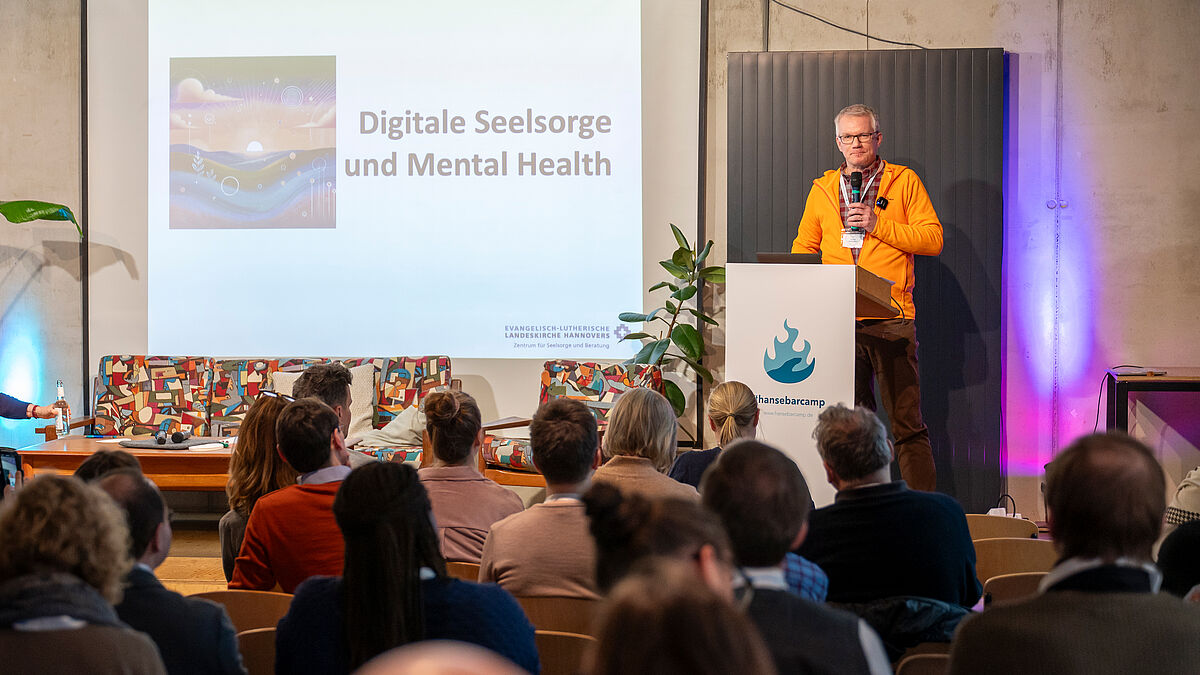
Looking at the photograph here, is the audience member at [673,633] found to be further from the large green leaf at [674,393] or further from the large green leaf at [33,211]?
the large green leaf at [33,211]

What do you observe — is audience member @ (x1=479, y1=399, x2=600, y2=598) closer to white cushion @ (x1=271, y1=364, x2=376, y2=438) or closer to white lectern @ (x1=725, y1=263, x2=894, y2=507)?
white lectern @ (x1=725, y1=263, x2=894, y2=507)

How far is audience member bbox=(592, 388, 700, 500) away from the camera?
9.49 feet

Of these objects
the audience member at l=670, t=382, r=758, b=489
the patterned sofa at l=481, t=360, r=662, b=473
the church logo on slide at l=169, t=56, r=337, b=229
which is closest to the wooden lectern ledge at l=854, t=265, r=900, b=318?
the audience member at l=670, t=382, r=758, b=489

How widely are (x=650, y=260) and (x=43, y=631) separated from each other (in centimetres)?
497

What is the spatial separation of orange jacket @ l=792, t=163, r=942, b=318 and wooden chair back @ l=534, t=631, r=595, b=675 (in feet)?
10.9

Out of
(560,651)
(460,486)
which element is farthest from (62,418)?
(560,651)

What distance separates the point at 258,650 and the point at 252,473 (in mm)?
1191

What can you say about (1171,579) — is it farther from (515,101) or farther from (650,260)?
(515,101)

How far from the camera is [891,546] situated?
227 centimetres

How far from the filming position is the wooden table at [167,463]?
4988mm

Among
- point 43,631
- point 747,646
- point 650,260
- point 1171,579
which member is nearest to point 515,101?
point 650,260

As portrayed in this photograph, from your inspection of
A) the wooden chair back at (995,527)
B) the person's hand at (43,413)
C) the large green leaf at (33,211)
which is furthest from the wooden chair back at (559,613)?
the large green leaf at (33,211)

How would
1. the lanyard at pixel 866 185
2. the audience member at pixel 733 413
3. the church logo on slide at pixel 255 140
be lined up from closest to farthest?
the audience member at pixel 733 413 < the lanyard at pixel 866 185 < the church logo on slide at pixel 255 140

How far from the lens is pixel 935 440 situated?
5801 millimetres
